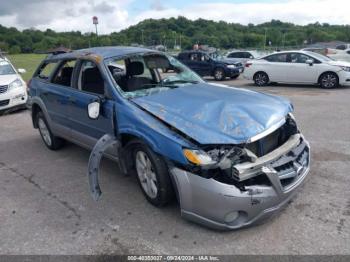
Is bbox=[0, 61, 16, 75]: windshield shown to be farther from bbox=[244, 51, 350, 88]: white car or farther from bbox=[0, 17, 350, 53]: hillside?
bbox=[0, 17, 350, 53]: hillside

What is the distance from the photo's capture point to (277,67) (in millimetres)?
13805

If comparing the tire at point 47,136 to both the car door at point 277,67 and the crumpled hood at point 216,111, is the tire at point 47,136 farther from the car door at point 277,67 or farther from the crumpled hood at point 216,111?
the car door at point 277,67

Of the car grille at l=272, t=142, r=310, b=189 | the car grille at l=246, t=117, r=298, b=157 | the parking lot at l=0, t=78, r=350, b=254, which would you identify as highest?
the car grille at l=246, t=117, r=298, b=157

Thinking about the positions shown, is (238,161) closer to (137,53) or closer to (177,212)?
(177,212)

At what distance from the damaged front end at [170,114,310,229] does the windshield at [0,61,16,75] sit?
352 inches

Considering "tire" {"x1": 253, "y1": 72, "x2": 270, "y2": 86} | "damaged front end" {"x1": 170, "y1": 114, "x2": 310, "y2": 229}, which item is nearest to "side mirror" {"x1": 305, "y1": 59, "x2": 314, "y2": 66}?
"tire" {"x1": 253, "y1": 72, "x2": 270, "y2": 86}

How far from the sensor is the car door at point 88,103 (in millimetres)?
4395

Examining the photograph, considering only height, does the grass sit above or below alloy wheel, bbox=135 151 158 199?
below

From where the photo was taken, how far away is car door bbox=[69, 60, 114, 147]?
4395 mm

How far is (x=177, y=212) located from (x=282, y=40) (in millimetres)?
77071

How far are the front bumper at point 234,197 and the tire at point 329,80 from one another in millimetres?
10307

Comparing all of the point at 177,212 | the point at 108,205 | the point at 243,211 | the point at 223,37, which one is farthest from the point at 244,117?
the point at 223,37

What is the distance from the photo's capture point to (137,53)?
510cm

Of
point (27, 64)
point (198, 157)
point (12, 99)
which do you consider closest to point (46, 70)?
point (198, 157)
